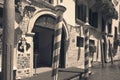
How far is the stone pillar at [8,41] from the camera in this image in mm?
5840

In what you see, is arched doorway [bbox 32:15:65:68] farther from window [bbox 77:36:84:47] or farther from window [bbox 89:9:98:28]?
window [bbox 89:9:98:28]

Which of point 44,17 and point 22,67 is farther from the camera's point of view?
point 44,17

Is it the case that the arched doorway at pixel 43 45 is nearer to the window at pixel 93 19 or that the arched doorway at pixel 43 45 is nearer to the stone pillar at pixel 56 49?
the window at pixel 93 19

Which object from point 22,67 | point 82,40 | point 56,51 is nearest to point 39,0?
point 22,67

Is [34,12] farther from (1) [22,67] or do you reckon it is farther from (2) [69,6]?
(2) [69,6]

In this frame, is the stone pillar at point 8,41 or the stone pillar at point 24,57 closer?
the stone pillar at point 8,41

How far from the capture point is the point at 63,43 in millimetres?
18641

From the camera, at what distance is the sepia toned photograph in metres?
6.03

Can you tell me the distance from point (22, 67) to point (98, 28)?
17.2m

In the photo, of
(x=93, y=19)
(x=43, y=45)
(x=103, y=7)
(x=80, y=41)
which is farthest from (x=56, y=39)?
(x=103, y=7)

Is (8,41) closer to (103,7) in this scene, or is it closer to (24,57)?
(24,57)

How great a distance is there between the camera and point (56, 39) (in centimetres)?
910

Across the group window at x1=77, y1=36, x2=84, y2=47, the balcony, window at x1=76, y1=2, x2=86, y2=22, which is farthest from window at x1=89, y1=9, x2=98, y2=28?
window at x1=77, y1=36, x2=84, y2=47

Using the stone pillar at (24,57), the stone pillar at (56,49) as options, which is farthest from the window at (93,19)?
the stone pillar at (56,49)
